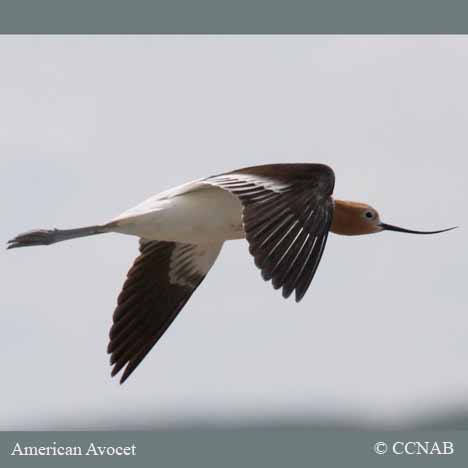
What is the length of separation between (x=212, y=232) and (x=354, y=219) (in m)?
1.50

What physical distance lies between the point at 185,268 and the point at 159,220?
165cm

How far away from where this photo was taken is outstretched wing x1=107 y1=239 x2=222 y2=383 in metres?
14.7

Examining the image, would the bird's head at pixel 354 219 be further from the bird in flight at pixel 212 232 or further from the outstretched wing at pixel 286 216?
the outstretched wing at pixel 286 216

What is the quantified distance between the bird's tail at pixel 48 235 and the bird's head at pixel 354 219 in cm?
224

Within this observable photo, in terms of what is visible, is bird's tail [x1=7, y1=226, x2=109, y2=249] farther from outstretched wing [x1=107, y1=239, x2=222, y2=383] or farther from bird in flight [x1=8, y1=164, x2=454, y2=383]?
outstretched wing [x1=107, y1=239, x2=222, y2=383]

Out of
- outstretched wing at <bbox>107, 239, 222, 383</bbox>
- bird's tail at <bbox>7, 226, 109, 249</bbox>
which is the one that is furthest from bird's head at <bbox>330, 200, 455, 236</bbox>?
bird's tail at <bbox>7, 226, 109, 249</bbox>

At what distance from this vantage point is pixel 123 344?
48.4 ft

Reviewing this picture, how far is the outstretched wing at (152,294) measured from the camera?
14.7 metres

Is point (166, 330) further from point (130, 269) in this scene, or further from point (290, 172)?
point (290, 172)

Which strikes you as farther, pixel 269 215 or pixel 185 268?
pixel 185 268

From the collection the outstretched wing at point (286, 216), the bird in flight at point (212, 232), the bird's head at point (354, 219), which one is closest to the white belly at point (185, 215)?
the bird in flight at point (212, 232)

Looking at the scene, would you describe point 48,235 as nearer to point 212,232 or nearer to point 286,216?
point 212,232

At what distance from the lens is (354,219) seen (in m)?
14.5

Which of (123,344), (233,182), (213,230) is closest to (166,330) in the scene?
(123,344)
